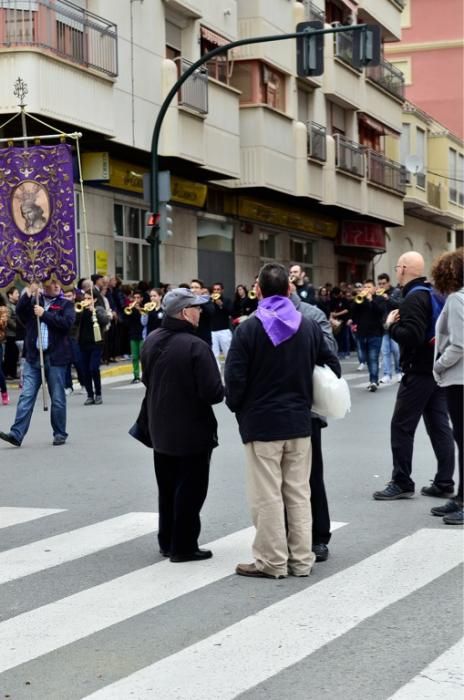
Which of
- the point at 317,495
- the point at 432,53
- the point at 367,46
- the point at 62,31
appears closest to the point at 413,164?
the point at 432,53

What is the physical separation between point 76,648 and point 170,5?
960 inches

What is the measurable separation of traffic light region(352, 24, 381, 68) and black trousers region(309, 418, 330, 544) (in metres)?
16.5

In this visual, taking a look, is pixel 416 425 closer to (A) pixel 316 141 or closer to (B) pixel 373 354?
(B) pixel 373 354

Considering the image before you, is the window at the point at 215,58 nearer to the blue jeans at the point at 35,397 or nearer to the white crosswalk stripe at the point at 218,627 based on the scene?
the blue jeans at the point at 35,397

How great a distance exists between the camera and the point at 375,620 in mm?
5820

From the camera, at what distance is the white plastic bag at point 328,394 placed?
22.9ft

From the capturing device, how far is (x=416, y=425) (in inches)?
367

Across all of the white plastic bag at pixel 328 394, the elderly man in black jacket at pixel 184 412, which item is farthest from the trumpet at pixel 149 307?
the white plastic bag at pixel 328 394

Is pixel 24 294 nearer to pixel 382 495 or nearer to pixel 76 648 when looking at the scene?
pixel 382 495

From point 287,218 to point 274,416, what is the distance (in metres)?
30.5

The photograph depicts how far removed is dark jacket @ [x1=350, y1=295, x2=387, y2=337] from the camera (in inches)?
802

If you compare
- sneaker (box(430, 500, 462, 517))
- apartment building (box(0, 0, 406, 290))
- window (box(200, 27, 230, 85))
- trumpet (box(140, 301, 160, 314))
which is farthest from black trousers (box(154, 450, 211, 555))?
window (box(200, 27, 230, 85))

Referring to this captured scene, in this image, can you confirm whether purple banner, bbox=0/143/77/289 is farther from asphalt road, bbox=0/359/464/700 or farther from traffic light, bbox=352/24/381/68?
traffic light, bbox=352/24/381/68

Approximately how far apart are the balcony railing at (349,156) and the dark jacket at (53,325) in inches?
998
